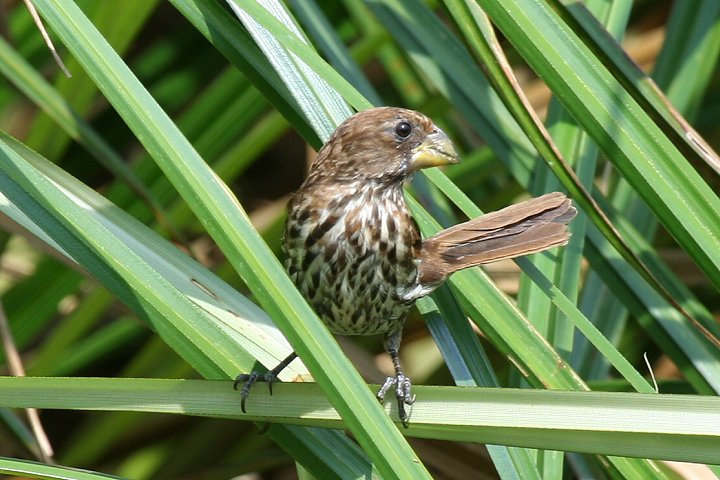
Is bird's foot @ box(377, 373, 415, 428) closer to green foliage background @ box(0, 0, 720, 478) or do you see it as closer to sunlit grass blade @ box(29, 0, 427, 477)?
green foliage background @ box(0, 0, 720, 478)

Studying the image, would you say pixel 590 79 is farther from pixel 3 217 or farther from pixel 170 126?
pixel 3 217

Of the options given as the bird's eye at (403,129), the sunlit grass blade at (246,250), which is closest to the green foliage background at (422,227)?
the sunlit grass blade at (246,250)

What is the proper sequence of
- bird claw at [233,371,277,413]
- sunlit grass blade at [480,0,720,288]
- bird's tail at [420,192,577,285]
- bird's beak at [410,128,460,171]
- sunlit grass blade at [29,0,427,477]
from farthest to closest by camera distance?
1. bird's beak at [410,128,460,171]
2. bird's tail at [420,192,577,285]
3. sunlit grass blade at [480,0,720,288]
4. bird claw at [233,371,277,413]
5. sunlit grass blade at [29,0,427,477]

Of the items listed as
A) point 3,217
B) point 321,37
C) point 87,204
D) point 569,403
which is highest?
point 3,217

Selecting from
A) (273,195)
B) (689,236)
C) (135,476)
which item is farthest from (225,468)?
(689,236)

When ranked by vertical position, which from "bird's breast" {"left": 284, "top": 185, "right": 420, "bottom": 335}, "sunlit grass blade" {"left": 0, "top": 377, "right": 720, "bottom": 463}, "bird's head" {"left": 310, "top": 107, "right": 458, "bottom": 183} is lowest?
"sunlit grass blade" {"left": 0, "top": 377, "right": 720, "bottom": 463}

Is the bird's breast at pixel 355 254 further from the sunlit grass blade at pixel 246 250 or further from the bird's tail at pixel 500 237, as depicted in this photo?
the sunlit grass blade at pixel 246 250

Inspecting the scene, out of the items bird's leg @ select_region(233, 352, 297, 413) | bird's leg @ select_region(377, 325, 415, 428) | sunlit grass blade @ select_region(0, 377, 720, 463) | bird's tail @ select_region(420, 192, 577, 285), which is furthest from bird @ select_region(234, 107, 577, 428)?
sunlit grass blade @ select_region(0, 377, 720, 463)
